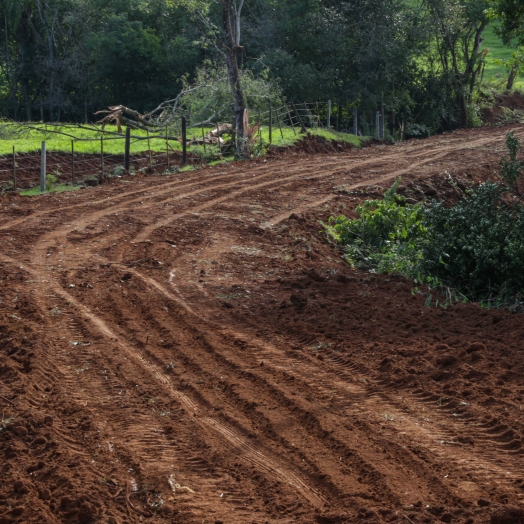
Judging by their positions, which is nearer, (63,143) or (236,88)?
(236,88)

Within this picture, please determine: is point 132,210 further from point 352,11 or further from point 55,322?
point 352,11

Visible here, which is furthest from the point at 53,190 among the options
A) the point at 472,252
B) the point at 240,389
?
the point at 240,389

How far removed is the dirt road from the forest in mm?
20688

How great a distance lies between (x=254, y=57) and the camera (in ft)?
127

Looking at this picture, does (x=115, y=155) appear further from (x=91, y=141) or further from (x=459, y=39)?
(x=459, y=39)

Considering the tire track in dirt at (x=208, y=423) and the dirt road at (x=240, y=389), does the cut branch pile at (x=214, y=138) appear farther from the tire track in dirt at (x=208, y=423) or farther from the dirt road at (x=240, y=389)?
the tire track in dirt at (x=208, y=423)

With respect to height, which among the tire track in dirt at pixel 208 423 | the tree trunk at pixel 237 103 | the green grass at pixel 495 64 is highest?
the green grass at pixel 495 64

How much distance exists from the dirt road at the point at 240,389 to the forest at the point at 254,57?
20.7 metres

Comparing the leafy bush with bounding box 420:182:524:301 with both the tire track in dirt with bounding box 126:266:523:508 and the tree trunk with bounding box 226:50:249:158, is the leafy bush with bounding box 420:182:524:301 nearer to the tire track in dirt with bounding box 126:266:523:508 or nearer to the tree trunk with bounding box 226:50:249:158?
the tire track in dirt with bounding box 126:266:523:508

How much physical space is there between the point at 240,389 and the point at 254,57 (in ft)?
110

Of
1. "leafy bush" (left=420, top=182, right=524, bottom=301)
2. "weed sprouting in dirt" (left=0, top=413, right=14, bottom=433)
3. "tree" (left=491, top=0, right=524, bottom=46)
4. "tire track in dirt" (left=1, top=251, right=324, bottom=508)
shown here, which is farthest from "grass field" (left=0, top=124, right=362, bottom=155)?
"weed sprouting in dirt" (left=0, top=413, right=14, bottom=433)

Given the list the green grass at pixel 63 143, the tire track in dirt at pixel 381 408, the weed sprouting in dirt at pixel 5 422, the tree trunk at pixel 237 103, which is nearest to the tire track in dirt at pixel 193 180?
the tree trunk at pixel 237 103

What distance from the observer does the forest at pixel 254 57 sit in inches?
1442

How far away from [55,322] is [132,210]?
7.40m
